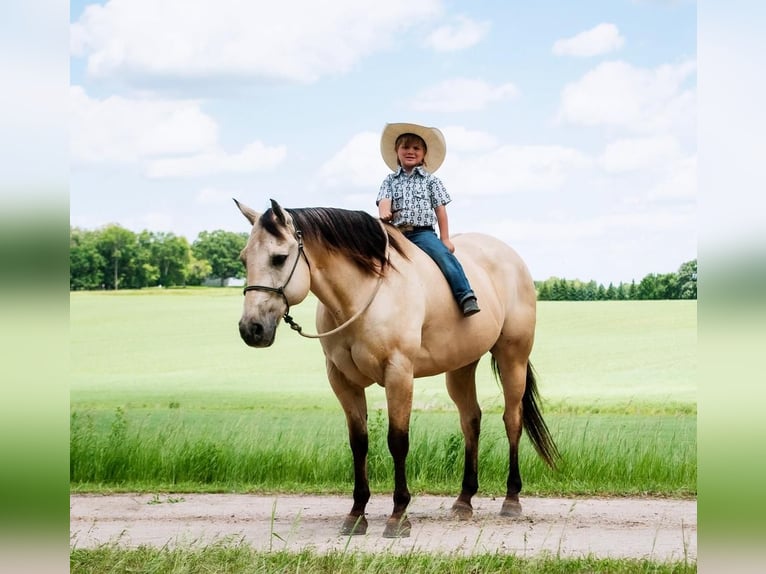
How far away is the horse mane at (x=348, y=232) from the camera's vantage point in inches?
224

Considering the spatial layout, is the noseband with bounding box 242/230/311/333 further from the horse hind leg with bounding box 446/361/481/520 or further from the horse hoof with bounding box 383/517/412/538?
the horse hind leg with bounding box 446/361/481/520

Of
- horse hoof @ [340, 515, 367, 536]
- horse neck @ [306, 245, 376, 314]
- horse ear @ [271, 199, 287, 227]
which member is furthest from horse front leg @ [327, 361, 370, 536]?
horse ear @ [271, 199, 287, 227]

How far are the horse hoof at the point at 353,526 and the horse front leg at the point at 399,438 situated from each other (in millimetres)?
196

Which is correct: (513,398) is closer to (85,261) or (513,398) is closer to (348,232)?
(348,232)

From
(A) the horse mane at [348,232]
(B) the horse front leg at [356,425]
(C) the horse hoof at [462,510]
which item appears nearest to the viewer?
(A) the horse mane at [348,232]

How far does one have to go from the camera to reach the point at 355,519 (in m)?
6.16

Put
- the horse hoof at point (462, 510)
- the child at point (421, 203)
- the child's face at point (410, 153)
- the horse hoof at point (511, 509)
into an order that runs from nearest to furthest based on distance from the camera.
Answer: the child at point (421, 203)
the child's face at point (410, 153)
the horse hoof at point (462, 510)
the horse hoof at point (511, 509)

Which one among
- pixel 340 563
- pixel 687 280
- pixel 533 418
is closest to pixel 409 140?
pixel 533 418

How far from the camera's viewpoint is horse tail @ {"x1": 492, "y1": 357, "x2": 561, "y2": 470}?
7.46 m

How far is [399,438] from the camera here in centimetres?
593

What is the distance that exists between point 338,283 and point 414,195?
106 centimetres

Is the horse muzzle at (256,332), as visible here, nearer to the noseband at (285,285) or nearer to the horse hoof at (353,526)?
the noseband at (285,285)

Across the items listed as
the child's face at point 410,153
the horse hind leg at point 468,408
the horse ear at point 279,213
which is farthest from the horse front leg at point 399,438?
the child's face at point 410,153

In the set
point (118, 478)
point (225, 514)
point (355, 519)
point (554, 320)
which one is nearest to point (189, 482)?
point (118, 478)
